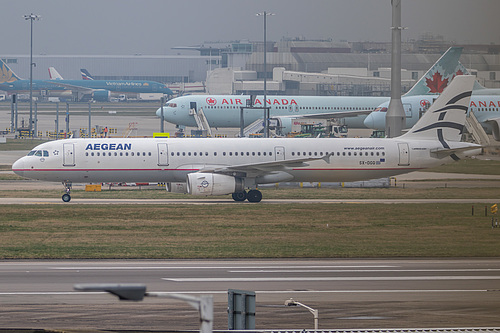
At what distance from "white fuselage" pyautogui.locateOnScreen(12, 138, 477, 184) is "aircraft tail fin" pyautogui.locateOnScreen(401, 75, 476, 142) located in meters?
0.75

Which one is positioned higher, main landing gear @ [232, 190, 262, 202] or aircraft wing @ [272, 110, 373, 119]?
aircraft wing @ [272, 110, 373, 119]

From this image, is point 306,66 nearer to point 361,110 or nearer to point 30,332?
point 361,110

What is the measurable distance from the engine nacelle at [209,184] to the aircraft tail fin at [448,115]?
13.4 m

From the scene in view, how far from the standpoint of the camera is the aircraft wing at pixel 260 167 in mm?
49031

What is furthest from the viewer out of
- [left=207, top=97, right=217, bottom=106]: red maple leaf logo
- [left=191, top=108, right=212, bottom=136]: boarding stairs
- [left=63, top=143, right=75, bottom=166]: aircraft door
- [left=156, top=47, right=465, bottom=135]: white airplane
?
[left=207, top=97, right=217, bottom=106]: red maple leaf logo

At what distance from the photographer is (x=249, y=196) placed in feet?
164

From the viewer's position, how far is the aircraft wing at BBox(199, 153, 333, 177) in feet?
161

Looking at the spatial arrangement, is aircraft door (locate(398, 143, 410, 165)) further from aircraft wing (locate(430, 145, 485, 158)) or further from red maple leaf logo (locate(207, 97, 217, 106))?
red maple leaf logo (locate(207, 97, 217, 106))

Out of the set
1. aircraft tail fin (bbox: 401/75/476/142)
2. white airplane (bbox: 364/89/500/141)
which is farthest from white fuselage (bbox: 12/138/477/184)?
white airplane (bbox: 364/89/500/141)

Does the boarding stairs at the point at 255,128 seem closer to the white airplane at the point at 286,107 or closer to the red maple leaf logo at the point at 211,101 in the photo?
the white airplane at the point at 286,107

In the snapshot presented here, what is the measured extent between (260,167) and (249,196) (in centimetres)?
213

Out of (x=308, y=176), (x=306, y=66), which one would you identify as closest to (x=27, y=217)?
(x=308, y=176)

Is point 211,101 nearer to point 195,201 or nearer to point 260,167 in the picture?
point 195,201

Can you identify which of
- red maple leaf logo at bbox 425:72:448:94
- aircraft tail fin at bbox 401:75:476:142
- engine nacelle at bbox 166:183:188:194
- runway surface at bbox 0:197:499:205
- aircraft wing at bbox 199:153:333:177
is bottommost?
runway surface at bbox 0:197:499:205
